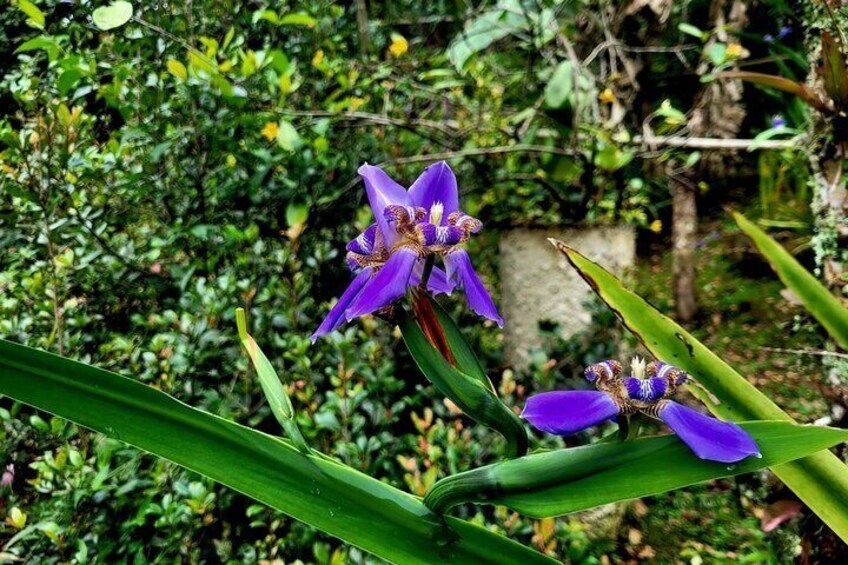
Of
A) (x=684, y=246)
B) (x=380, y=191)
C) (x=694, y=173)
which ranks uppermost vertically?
(x=694, y=173)

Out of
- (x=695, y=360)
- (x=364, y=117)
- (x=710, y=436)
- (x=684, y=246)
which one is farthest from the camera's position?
(x=684, y=246)

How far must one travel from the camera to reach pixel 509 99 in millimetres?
2627

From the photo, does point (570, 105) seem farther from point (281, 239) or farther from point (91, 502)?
point (91, 502)

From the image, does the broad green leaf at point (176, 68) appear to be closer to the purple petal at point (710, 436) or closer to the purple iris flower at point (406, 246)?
the purple iris flower at point (406, 246)

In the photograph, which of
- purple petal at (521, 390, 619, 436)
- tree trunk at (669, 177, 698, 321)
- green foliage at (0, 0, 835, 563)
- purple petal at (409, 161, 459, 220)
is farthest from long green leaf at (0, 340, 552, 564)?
tree trunk at (669, 177, 698, 321)

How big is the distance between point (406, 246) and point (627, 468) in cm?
23

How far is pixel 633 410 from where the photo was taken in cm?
44

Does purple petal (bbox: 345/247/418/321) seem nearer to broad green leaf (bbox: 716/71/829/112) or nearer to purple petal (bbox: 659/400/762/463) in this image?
purple petal (bbox: 659/400/762/463)

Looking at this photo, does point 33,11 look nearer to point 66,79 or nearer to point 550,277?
point 66,79

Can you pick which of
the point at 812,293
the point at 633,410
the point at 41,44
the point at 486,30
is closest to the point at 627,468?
the point at 633,410

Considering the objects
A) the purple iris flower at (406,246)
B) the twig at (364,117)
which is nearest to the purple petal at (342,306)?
the purple iris flower at (406,246)

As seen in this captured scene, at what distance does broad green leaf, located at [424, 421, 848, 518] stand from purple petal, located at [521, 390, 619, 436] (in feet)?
0.06

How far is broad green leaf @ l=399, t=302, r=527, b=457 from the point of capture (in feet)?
1.48

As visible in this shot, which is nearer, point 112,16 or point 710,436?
point 710,436
